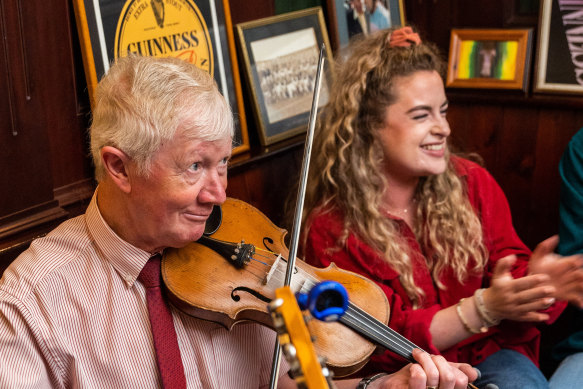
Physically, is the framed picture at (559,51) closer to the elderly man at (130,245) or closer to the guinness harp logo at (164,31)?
the guinness harp logo at (164,31)

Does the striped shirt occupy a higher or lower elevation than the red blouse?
higher

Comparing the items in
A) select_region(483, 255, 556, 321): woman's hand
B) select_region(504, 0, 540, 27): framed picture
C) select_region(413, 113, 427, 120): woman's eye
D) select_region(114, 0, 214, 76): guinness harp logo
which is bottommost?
select_region(483, 255, 556, 321): woman's hand

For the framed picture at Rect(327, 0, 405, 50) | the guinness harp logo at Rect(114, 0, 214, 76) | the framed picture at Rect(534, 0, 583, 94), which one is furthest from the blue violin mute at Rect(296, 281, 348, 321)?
the framed picture at Rect(534, 0, 583, 94)

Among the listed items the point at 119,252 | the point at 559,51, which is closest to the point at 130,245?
the point at 119,252

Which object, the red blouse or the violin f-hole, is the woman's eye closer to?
the red blouse

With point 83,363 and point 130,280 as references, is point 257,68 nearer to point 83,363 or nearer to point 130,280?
point 130,280

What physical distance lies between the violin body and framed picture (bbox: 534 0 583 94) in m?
1.39

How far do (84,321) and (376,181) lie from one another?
3.14ft

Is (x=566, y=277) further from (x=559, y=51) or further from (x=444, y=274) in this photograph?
(x=559, y=51)

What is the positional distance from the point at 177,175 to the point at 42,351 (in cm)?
38

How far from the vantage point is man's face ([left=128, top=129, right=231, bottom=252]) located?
1.23 meters

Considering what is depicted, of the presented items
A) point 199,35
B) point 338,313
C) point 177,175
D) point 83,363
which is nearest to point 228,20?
point 199,35

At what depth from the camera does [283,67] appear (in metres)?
2.17

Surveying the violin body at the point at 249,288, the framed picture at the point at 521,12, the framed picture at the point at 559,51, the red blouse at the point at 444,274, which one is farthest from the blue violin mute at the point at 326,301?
the framed picture at the point at 521,12
